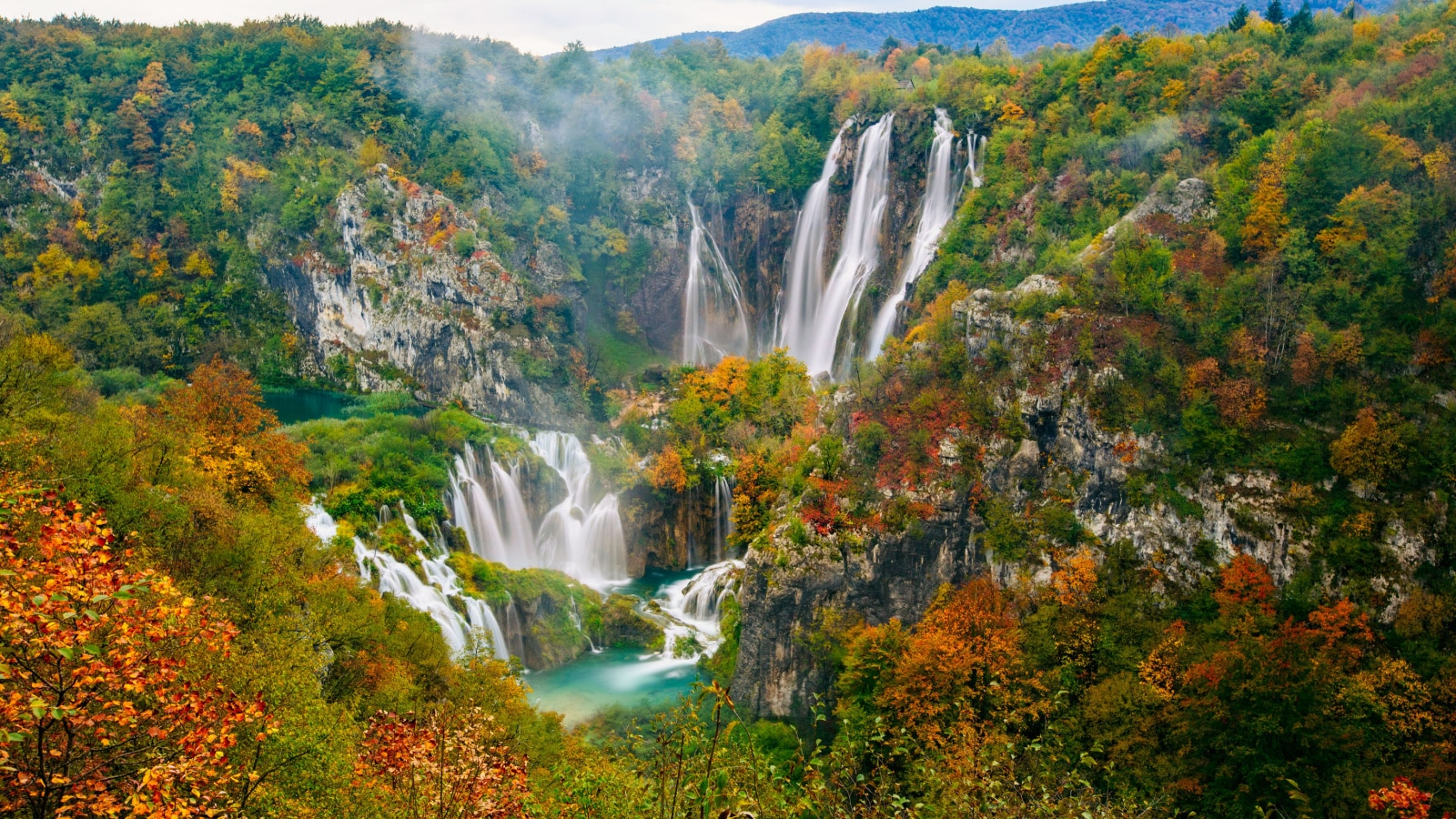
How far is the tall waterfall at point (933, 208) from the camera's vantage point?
2280 inches

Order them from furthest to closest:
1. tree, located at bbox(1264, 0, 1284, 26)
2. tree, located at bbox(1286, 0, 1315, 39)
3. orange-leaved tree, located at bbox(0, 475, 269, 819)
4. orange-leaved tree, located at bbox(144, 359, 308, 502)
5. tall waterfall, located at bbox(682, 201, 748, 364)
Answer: tall waterfall, located at bbox(682, 201, 748, 364) → tree, located at bbox(1264, 0, 1284, 26) → tree, located at bbox(1286, 0, 1315, 39) → orange-leaved tree, located at bbox(144, 359, 308, 502) → orange-leaved tree, located at bbox(0, 475, 269, 819)

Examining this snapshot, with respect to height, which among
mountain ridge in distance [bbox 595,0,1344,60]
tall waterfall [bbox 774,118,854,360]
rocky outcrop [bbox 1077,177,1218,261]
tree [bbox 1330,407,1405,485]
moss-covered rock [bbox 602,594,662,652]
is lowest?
moss-covered rock [bbox 602,594,662,652]

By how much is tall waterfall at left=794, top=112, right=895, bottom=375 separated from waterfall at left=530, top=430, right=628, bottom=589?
20.6 metres

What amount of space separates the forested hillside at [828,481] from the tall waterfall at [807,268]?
0.63m

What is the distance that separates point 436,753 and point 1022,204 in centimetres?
4600

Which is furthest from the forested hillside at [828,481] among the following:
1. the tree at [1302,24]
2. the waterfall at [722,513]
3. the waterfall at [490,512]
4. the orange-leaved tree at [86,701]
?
the tree at [1302,24]

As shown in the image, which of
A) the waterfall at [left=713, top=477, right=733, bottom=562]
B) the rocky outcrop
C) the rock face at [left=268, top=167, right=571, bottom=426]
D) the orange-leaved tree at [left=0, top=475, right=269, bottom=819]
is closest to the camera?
the orange-leaved tree at [left=0, top=475, right=269, bottom=819]

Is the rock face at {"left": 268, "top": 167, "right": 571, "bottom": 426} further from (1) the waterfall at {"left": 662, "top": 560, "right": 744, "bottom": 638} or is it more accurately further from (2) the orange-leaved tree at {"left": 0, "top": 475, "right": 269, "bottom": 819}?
(2) the orange-leaved tree at {"left": 0, "top": 475, "right": 269, "bottom": 819}

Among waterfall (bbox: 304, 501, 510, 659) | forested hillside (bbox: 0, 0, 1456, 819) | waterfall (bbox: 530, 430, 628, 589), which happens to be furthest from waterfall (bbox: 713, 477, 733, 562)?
waterfall (bbox: 304, 501, 510, 659)

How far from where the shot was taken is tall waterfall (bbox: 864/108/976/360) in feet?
190

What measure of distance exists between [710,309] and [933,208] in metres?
23.7

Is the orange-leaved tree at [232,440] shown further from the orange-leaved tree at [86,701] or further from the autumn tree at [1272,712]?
the autumn tree at [1272,712]

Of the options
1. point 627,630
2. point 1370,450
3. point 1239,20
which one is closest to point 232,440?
point 627,630

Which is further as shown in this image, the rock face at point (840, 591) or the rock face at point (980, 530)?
the rock face at point (840, 591)
